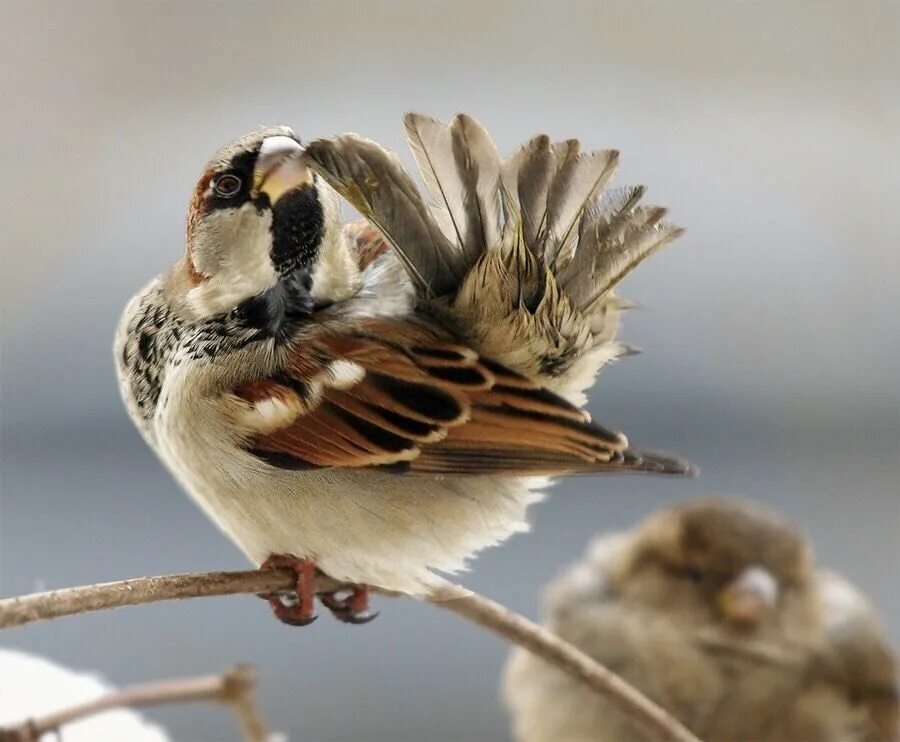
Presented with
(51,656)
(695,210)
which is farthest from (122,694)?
(695,210)

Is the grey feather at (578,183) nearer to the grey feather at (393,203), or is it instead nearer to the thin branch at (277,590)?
the grey feather at (393,203)

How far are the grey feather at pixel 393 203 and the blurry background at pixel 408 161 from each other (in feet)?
0.19

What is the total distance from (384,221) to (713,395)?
3.06 ft

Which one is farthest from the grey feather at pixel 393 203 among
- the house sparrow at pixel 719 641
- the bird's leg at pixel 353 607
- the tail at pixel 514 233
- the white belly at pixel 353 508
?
the house sparrow at pixel 719 641

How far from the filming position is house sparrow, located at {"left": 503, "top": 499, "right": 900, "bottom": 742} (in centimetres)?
122

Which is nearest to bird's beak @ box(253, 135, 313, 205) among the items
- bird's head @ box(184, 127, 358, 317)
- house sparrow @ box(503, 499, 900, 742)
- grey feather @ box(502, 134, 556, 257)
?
bird's head @ box(184, 127, 358, 317)

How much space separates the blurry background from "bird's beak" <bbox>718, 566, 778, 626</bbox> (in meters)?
0.15

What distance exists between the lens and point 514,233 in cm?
62

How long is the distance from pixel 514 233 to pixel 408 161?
0.07m

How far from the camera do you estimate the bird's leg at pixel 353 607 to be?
0.78m

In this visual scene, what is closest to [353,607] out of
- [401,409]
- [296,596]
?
[296,596]

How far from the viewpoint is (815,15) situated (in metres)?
1.30

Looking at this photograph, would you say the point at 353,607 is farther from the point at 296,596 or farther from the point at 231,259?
the point at 231,259

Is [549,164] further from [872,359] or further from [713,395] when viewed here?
[872,359]
